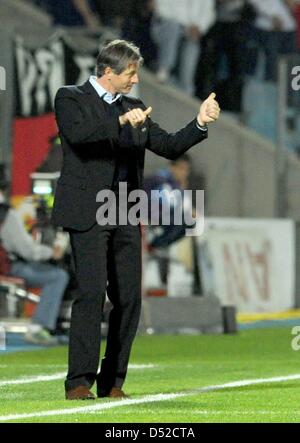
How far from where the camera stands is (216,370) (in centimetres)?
1229

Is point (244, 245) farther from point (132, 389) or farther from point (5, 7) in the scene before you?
point (132, 389)

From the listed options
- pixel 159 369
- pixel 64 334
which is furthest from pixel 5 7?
pixel 159 369

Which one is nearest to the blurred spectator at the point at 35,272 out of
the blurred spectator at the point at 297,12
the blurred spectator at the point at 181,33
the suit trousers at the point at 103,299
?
the suit trousers at the point at 103,299

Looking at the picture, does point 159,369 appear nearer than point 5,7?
Yes

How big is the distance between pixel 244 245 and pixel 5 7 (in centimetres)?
429

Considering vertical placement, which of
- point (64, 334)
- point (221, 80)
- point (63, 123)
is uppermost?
point (221, 80)

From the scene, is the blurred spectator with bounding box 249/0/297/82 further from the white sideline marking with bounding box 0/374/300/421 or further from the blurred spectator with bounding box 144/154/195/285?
the white sideline marking with bounding box 0/374/300/421

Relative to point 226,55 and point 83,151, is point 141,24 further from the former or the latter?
point 83,151

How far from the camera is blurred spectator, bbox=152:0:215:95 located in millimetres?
22453

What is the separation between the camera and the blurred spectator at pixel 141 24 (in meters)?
22.2

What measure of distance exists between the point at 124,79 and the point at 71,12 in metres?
13.0

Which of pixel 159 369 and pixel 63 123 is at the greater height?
pixel 63 123

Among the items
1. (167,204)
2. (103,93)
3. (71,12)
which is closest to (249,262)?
(167,204)
